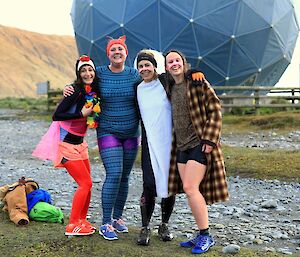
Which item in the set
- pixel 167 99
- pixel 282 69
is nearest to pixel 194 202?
pixel 167 99

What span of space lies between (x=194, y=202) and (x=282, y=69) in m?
20.1

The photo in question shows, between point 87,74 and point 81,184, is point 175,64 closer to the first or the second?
point 87,74

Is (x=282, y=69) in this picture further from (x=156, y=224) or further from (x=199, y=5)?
(x=156, y=224)

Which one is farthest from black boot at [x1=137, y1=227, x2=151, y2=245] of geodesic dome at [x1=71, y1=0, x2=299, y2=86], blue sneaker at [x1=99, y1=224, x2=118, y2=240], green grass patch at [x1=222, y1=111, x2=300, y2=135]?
geodesic dome at [x1=71, y1=0, x2=299, y2=86]

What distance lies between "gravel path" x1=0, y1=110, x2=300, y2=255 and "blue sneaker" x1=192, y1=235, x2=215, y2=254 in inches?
20.1

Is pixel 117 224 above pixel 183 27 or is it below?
below

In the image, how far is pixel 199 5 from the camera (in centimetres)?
1848

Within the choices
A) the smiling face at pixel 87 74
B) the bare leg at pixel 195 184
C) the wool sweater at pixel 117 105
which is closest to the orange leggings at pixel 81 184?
the wool sweater at pixel 117 105

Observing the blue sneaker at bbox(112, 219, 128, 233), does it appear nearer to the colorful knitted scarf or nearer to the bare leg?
the bare leg

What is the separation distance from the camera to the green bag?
5629 mm

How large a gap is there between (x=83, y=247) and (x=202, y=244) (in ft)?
3.49

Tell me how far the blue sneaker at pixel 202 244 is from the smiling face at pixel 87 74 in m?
1.75

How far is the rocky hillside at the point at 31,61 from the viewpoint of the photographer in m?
98.0

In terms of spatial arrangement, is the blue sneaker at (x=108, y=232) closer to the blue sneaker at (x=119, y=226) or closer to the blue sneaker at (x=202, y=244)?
the blue sneaker at (x=119, y=226)
